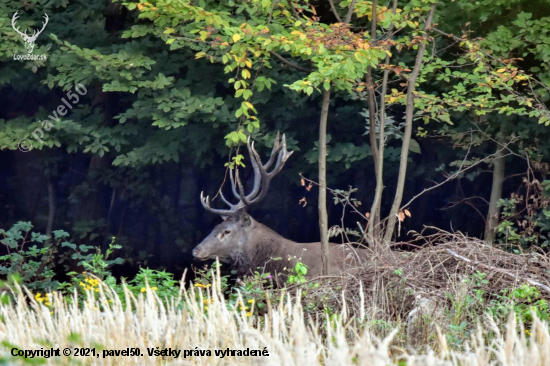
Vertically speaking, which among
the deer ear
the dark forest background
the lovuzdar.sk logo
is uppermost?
the lovuzdar.sk logo

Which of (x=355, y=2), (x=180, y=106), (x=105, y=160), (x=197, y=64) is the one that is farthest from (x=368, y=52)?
(x=105, y=160)

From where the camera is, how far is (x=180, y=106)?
755 cm

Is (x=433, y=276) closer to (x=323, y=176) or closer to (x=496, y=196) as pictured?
(x=323, y=176)

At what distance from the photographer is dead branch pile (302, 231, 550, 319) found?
183 inches

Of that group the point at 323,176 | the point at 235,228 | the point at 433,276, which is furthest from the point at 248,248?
the point at 433,276

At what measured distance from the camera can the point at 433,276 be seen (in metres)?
4.85

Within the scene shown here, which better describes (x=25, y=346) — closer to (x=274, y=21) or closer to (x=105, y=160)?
(x=274, y=21)

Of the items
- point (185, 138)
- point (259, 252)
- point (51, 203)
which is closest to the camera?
point (259, 252)

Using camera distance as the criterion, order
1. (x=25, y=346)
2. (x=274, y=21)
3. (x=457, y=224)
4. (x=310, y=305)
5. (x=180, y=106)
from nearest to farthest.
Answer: (x=25, y=346) < (x=310, y=305) < (x=274, y=21) < (x=180, y=106) < (x=457, y=224)

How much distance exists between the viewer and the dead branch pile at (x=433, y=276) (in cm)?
464

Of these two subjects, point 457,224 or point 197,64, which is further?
point 457,224

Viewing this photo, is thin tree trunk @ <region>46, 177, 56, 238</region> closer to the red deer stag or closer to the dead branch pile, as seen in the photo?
the red deer stag

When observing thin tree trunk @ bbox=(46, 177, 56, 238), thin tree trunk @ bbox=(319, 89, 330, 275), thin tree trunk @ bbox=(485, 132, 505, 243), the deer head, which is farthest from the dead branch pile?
thin tree trunk @ bbox=(46, 177, 56, 238)

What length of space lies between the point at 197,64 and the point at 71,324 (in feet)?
17.2
